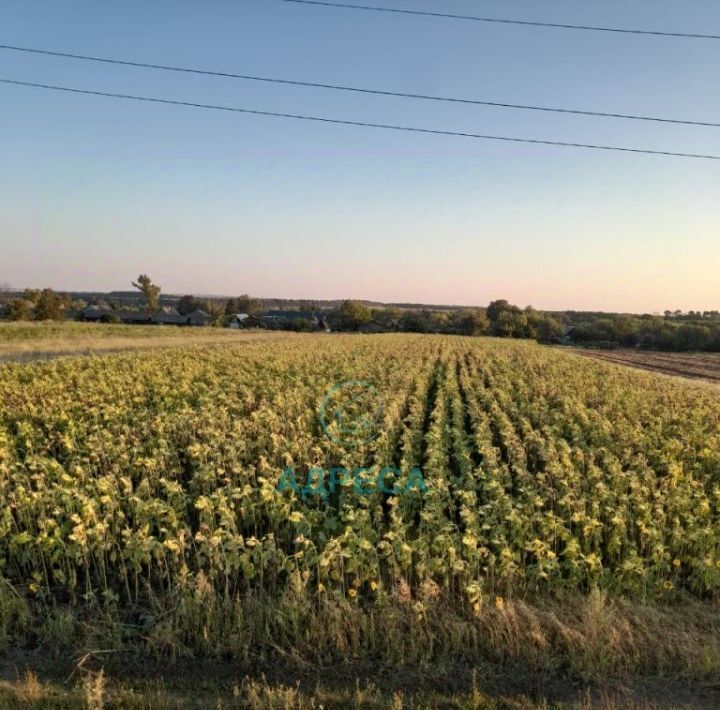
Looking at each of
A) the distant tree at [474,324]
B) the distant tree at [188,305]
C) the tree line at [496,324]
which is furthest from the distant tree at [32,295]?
the distant tree at [474,324]

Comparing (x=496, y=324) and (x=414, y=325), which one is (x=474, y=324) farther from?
(x=414, y=325)

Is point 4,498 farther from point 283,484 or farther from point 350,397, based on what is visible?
point 350,397

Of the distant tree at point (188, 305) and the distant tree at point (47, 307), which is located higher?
the distant tree at point (188, 305)

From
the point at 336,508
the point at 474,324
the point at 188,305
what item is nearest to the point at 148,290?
the point at 188,305

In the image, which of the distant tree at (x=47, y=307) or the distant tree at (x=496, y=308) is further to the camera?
the distant tree at (x=496, y=308)

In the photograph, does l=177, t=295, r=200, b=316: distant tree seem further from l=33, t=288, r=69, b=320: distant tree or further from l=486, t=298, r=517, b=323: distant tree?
l=486, t=298, r=517, b=323: distant tree

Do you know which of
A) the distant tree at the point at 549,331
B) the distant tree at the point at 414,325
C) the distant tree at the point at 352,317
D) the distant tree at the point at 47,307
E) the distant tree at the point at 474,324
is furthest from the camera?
the distant tree at the point at 352,317

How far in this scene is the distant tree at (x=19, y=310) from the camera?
64.4 meters

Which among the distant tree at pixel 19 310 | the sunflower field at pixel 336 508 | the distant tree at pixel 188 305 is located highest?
the distant tree at pixel 188 305

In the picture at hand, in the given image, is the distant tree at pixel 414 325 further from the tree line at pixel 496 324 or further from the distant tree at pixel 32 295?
the distant tree at pixel 32 295

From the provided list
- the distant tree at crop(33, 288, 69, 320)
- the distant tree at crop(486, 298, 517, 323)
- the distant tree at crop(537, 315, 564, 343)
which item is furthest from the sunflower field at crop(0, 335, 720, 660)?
the distant tree at crop(486, 298, 517, 323)

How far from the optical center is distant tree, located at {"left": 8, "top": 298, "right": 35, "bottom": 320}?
6444 centimetres

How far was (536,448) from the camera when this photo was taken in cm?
873

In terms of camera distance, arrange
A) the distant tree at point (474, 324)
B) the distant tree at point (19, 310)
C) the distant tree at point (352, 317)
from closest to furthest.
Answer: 1. the distant tree at point (19, 310)
2. the distant tree at point (474, 324)
3. the distant tree at point (352, 317)
